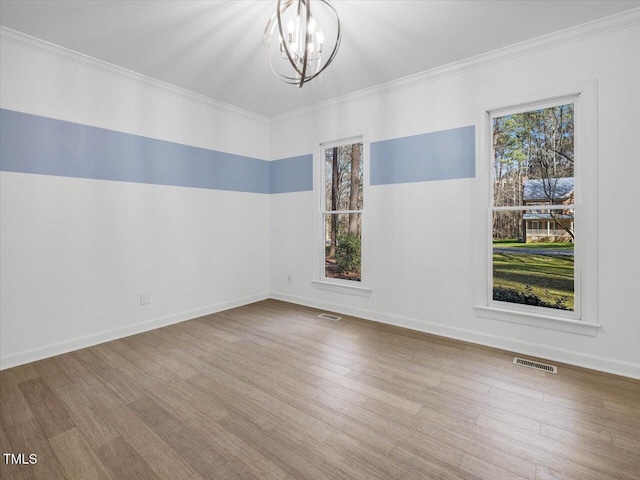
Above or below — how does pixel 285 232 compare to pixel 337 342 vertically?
above

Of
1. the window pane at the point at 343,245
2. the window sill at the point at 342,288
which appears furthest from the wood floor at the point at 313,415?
the window pane at the point at 343,245

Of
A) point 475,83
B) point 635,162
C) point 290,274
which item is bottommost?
point 290,274

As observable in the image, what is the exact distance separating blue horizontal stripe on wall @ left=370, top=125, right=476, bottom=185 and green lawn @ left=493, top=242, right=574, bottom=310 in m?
0.92

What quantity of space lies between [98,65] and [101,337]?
Answer: 2.79 m

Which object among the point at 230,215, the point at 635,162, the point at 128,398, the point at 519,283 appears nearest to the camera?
the point at 128,398

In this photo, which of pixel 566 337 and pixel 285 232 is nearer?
pixel 566 337

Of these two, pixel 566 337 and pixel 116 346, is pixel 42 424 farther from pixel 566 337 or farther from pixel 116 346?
pixel 566 337

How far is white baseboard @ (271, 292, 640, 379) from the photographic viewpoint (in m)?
2.60

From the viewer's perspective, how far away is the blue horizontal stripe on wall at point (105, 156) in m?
2.78

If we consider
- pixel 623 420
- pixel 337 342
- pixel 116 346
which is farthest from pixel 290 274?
pixel 623 420

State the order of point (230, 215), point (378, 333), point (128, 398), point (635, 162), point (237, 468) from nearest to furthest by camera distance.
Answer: point (237, 468) < point (128, 398) < point (635, 162) < point (378, 333) < point (230, 215)

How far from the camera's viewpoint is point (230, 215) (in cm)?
454

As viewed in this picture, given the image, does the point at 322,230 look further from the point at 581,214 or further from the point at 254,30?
the point at 581,214

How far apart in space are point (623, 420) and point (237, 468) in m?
2.38
